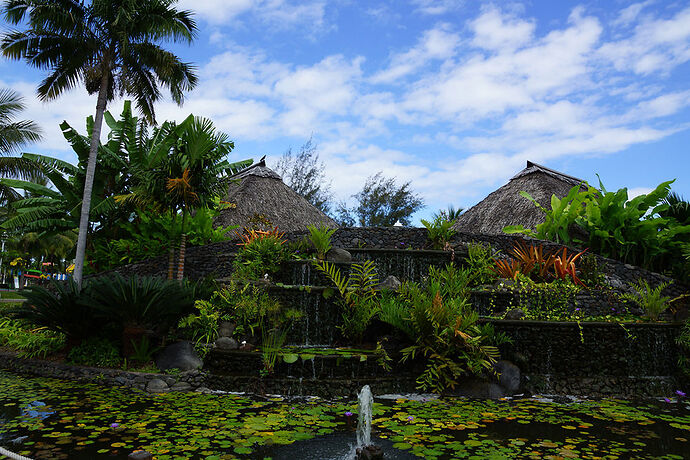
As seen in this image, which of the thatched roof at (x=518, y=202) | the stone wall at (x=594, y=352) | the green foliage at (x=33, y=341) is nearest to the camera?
the stone wall at (x=594, y=352)

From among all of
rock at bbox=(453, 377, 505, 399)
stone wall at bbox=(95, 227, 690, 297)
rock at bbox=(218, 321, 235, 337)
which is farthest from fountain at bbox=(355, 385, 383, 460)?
stone wall at bbox=(95, 227, 690, 297)

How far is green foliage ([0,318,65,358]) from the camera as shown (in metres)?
8.47

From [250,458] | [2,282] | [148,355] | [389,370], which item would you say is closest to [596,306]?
[389,370]

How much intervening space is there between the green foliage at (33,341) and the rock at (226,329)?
3.09 m

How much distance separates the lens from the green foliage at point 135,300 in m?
7.49

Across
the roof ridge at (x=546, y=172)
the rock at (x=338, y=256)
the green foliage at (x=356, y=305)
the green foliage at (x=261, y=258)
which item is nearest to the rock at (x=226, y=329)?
the green foliage at (x=356, y=305)

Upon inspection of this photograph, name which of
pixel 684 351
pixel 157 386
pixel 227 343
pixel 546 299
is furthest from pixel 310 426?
pixel 684 351

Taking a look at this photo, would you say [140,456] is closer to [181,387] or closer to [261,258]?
[181,387]

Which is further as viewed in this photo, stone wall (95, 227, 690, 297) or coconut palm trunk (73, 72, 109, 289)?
coconut palm trunk (73, 72, 109, 289)

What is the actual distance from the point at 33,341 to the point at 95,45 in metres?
9.43

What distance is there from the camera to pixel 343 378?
6957 mm

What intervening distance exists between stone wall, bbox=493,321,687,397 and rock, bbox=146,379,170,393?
547 centimetres

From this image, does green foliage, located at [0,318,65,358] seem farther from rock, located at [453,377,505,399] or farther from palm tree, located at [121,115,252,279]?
rock, located at [453,377,505,399]

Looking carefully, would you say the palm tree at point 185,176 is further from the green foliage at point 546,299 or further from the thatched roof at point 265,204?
the green foliage at point 546,299
